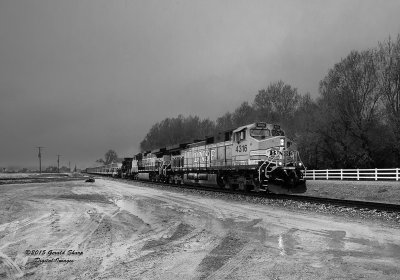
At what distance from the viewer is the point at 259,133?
23641mm

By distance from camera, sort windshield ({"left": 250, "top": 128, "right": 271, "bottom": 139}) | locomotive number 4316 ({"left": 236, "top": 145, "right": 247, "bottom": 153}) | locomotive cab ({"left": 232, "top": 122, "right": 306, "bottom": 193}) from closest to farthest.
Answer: locomotive cab ({"left": 232, "top": 122, "right": 306, "bottom": 193})
windshield ({"left": 250, "top": 128, "right": 271, "bottom": 139})
locomotive number 4316 ({"left": 236, "top": 145, "right": 247, "bottom": 153})

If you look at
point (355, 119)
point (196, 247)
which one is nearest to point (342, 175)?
point (355, 119)

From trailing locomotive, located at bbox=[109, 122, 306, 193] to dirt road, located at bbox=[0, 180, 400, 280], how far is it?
7.55m

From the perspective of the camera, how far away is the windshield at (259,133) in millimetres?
23509

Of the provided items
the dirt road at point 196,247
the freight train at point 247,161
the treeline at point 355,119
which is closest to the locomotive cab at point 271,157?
the freight train at point 247,161

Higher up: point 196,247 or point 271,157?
point 271,157

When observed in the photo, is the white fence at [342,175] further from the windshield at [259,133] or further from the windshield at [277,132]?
the windshield at [259,133]

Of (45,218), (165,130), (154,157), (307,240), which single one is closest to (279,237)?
(307,240)

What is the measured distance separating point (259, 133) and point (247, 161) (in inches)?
69.5

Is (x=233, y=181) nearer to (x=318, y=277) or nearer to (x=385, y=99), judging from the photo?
(x=318, y=277)

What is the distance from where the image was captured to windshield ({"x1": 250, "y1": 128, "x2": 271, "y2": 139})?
23.5m

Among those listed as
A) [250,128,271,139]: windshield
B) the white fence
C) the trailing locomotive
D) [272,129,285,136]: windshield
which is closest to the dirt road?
the trailing locomotive

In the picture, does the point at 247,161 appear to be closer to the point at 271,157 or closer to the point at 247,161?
the point at 247,161

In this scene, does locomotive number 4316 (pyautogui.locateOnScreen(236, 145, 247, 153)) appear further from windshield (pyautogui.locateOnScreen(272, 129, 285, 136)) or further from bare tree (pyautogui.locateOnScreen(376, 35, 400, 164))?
bare tree (pyautogui.locateOnScreen(376, 35, 400, 164))
